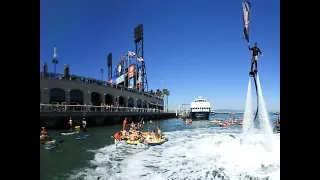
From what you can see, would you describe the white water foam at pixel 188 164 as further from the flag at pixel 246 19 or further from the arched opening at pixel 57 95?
the arched opening at pixel 57 95

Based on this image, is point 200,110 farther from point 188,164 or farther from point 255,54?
point 255,54

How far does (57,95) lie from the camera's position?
116 ft

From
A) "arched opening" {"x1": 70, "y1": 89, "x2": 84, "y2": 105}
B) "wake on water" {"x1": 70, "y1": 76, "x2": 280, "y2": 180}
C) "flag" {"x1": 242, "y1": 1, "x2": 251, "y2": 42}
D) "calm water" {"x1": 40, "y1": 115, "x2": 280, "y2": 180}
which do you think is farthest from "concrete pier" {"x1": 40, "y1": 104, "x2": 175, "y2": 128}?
"flag" {"x1": 242, "y1": 1, "x2": 251, "y2": 42}

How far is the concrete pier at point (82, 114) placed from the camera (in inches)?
1211

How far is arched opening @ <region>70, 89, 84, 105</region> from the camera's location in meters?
37.9

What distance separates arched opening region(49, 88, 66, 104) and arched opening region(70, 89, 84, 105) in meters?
1.71

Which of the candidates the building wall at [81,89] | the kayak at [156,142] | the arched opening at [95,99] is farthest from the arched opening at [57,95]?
the kayak at [156,142]

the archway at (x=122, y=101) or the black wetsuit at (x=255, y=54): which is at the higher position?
the black wetsuit at (x=255, y=54)

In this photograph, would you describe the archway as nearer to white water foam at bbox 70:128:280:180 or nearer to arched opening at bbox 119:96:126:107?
arched opening at bbox 119:96:126:107

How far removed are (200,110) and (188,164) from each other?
6090 centimetres

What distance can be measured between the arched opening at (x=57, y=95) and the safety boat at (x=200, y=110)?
44679 mm
